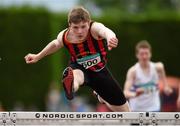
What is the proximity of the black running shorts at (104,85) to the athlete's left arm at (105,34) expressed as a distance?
582mm

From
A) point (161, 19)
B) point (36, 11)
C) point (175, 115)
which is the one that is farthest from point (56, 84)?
point (175, 115)

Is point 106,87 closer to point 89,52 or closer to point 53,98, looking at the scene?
point 89,52

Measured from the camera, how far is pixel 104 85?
10.8 m

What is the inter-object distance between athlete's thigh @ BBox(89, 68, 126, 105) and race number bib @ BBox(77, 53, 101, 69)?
0.16 m

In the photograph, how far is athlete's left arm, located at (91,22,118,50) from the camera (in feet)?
30.1

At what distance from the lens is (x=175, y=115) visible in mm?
9469

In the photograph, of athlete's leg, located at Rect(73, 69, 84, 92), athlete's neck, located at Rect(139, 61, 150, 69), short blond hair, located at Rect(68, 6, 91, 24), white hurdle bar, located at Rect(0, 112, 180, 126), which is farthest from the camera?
athlete's neck, located at Rect(139, 61, 150, 69)

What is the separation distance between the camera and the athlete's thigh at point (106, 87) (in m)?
10.8

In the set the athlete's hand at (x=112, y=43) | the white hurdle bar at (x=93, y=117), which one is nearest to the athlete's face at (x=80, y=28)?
the athlete's hand at (x=112, y=43)

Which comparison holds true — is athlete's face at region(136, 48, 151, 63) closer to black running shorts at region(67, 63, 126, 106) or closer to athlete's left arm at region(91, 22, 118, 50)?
black running shorts at region(67, 63, 126, 106)

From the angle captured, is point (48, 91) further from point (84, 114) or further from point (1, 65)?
point (84, 114)

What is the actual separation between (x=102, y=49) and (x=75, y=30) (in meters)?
0.51

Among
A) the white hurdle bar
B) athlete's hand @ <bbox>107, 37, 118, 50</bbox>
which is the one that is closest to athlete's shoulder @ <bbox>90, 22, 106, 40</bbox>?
athlete's hand @ <bbox>107, 37, 118, 50</bbox>

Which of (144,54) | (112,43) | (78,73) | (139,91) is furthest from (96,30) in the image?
(144,54)
